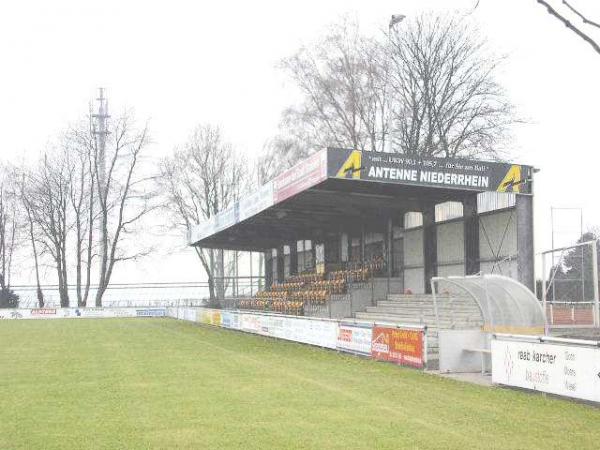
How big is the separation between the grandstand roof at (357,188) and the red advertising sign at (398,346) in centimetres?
574

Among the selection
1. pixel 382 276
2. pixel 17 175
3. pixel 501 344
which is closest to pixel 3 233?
pixel 17 175

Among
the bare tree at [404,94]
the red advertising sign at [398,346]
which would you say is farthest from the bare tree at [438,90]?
the red advertising sign at [398,346]

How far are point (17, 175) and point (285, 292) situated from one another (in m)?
32.3

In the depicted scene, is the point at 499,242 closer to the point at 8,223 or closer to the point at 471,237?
the point at 471,237

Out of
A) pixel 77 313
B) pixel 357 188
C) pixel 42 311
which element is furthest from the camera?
pixel 77 313

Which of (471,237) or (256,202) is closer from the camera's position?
(471,237)

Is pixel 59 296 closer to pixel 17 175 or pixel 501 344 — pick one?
pixel 17 175

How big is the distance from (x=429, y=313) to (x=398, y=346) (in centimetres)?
756

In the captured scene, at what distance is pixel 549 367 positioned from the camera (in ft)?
39.3

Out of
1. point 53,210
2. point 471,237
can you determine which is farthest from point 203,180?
point 471,237

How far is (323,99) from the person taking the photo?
1537 inches

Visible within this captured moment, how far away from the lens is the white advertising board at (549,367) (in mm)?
11031

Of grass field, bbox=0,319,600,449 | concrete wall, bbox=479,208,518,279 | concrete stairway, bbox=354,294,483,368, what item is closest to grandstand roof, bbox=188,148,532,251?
concrete wall, bbox=479,208,518,279

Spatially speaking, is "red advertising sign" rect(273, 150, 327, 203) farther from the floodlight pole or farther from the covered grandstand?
the floodlight pole
